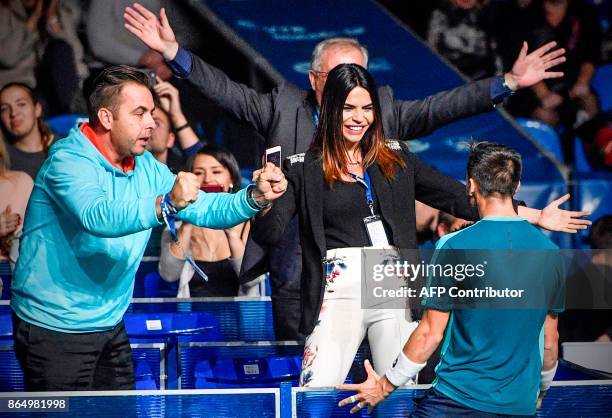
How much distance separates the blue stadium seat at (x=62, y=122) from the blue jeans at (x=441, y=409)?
11.7 feet

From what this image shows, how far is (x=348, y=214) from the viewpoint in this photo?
342cm

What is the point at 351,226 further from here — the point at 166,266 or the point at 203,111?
the point at 203,111

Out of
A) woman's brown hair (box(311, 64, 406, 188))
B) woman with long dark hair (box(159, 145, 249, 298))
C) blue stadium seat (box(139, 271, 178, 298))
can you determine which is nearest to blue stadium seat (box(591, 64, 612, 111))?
woman with long dark hair (box(159, 145, 249, 298))

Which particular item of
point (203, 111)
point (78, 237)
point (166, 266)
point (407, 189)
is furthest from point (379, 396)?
point (203, 111)

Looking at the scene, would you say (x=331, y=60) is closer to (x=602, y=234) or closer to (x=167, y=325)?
(x=167, y=325)

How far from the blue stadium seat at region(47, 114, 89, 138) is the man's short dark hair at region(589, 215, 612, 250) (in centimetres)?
270

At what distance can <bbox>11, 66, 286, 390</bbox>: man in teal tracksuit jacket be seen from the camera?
324 cm

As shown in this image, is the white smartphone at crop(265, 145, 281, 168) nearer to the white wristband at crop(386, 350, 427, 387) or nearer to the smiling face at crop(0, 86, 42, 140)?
the white wristband at crop(386, 350, 427, 387)

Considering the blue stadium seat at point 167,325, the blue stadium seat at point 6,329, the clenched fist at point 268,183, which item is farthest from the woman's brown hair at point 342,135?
the blue stadium seat at point 6,329

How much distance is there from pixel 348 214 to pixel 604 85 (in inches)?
123

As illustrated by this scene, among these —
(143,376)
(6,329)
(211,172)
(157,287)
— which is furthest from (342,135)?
(157,287)

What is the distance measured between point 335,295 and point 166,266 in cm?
183

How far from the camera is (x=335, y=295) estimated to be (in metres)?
3.40

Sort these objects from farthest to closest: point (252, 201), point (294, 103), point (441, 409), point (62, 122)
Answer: point (62, 122), point (294, 103), point (252, 201), point (441, 409)
